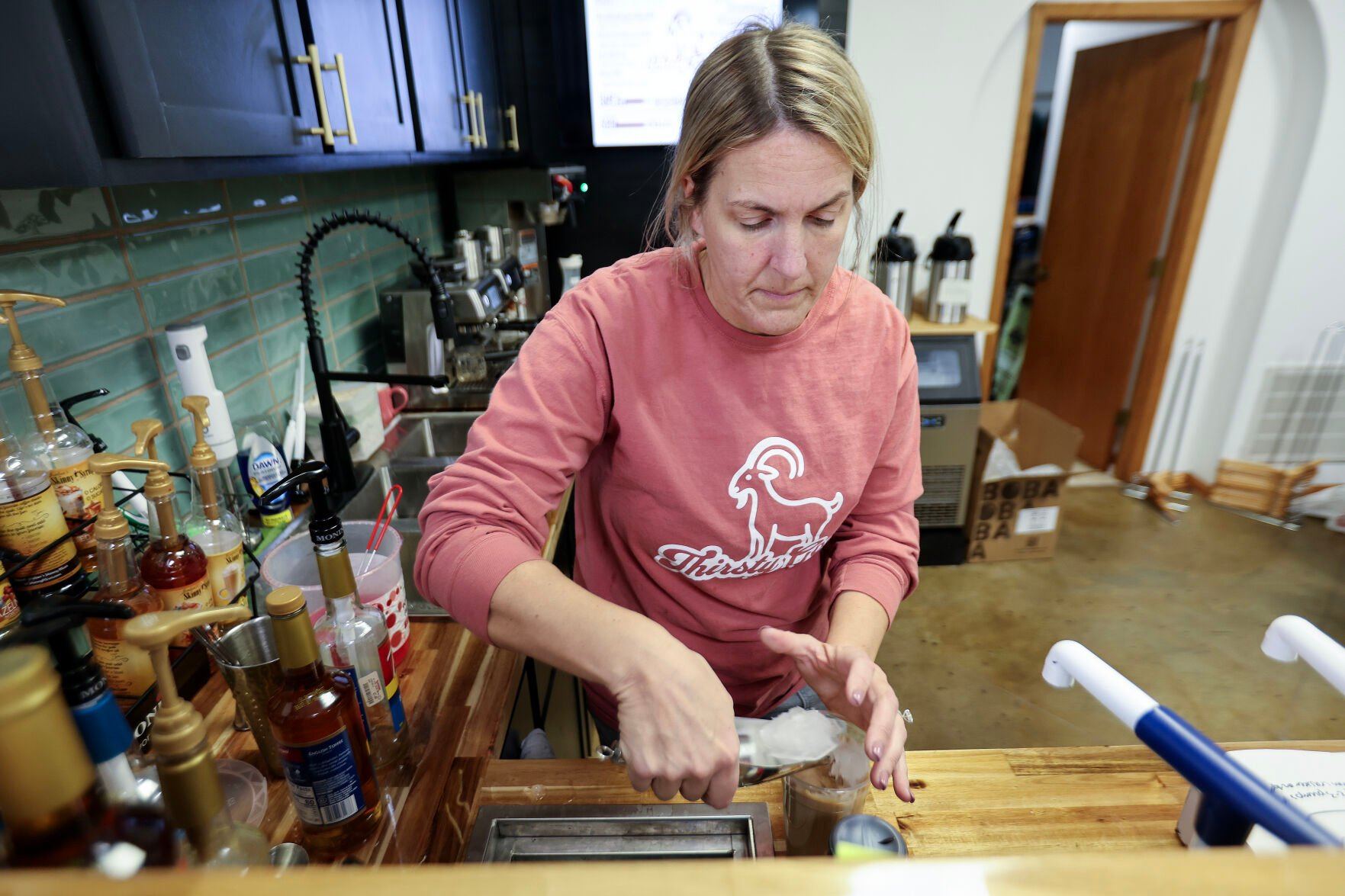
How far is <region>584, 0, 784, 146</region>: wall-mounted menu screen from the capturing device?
2.91m

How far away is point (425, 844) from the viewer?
78 centimetres

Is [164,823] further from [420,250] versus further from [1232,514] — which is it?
[1232,514]

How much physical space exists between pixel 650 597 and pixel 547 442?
1.14 feet

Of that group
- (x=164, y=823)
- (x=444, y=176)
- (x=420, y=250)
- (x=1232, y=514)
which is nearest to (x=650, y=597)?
(x=164, y=823)

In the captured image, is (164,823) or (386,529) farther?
(386,529)

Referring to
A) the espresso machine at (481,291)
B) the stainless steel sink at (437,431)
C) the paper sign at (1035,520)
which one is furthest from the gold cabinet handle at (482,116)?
the paper sign at (1035,520)

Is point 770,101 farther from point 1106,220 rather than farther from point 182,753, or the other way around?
point 1106,220

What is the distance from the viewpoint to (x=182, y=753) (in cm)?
39

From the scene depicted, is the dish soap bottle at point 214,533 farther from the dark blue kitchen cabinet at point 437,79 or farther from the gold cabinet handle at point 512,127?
the gold cabinet handle at point 512,127

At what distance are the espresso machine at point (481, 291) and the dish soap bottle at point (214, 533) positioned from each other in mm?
658

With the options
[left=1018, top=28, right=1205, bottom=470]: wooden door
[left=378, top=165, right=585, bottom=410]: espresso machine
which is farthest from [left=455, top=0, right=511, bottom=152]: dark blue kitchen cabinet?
[left=1018, top=28, right=1205, bottom=470]: wooden door

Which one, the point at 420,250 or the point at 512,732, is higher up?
the point at 420,250

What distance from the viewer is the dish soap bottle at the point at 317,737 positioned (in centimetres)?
64

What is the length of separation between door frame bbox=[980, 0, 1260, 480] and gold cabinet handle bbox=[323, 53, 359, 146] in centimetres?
277
